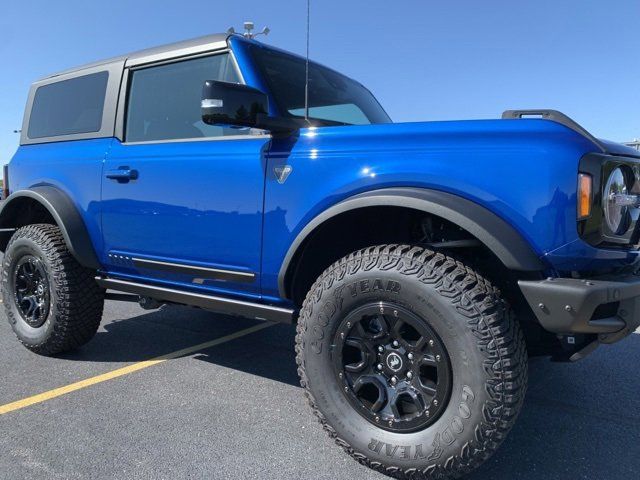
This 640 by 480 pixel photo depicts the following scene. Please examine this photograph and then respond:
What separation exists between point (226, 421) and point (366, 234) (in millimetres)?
1249

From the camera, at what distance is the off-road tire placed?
352 centimetres

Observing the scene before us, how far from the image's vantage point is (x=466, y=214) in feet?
6.56

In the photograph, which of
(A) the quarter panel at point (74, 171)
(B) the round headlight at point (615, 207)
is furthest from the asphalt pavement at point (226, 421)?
(B) the round headlight at point (615, 207)

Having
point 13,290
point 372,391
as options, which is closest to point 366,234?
point 372,391

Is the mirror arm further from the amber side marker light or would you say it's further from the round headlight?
the round headlight

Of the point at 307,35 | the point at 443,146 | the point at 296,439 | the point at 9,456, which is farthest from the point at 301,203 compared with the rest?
the point at 9,456

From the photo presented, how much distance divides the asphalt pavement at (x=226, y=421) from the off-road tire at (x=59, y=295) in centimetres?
17

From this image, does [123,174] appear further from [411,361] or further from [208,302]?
[411,361]

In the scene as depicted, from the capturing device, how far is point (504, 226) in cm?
196

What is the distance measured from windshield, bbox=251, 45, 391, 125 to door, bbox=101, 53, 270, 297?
0.75 ft

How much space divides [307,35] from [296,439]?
207cm

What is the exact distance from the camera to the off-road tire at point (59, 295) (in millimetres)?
3520

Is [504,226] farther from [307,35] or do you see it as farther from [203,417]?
[203,417]

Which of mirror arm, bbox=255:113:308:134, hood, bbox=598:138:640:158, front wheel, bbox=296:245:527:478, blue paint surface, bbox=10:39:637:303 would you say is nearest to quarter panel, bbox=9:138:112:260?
blue paint surface, bbox=10:39:637:303
